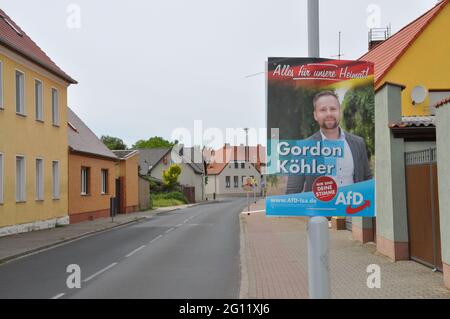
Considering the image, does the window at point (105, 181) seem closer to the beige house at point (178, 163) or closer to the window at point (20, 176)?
the window at point (20, 176)

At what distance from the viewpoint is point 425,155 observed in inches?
443

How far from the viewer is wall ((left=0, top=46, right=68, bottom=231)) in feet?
69.8

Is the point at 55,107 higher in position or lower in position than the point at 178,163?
higher

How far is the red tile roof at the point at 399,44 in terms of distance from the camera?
2148 cm

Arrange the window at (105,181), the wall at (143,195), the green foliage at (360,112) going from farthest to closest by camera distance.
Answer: the wall at (143,195), the window at (105,181), the green foliage at (360,112)

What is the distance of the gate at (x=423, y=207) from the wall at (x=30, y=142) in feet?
47.6

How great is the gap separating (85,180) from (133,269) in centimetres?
2081

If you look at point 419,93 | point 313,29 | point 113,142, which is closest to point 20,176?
point 419,93

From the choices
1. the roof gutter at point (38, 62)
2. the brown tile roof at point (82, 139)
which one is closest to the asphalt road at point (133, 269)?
the roof gutter at point (38, 62)

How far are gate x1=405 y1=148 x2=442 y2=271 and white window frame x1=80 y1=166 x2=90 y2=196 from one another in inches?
885

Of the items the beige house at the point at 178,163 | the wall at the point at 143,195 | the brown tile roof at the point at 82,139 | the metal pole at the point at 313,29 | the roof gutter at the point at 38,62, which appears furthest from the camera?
the beige house at the point at 178,163

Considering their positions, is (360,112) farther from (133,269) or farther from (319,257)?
(133,269)

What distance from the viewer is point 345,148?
4797 millimetres
